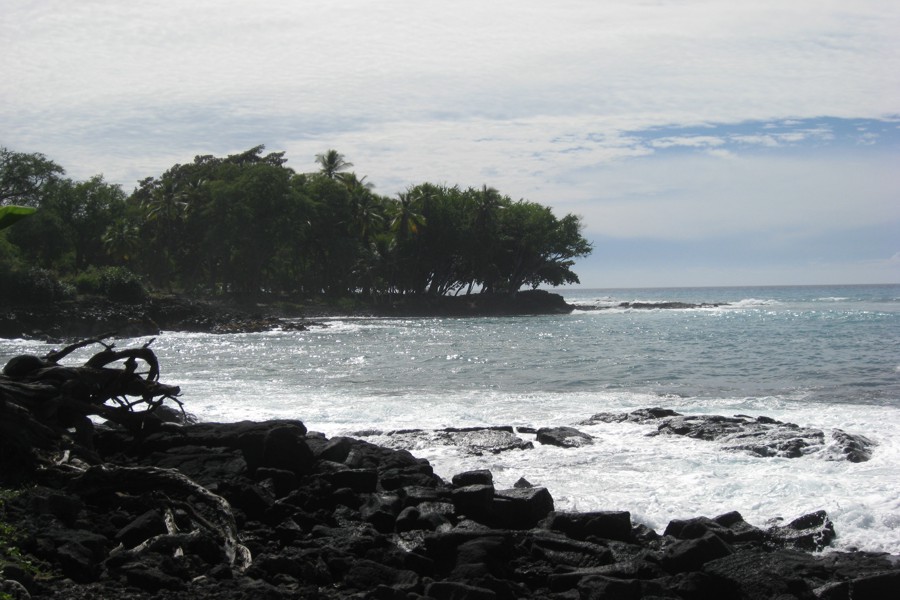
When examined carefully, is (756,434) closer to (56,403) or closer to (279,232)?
(56,403)

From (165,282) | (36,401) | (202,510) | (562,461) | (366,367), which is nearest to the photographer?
(202,510)

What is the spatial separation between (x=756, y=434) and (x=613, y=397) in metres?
6.46

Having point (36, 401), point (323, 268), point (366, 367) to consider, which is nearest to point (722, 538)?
point (36, 401)

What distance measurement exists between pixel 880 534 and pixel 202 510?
20.9ft

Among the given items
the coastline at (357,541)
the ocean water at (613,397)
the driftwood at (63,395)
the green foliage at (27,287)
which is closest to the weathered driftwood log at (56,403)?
the driftwood at (63,395)

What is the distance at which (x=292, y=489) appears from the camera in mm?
9078

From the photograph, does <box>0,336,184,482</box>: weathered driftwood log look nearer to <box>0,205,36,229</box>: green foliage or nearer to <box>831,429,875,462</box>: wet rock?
<box>0,205,36,229</box>: green foliage

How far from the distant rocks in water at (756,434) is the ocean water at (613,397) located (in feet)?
0.74

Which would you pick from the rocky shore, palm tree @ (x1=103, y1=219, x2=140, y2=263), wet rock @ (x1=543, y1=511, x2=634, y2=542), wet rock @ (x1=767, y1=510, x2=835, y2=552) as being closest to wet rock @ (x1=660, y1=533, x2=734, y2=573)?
wet rock @ (x1=543, y1=511, x2=634, y2=542)

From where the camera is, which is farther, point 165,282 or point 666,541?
point 165,282

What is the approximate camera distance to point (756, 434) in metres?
12.6

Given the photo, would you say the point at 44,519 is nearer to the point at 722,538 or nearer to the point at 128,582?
the point at 128,582

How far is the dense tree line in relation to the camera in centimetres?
5450

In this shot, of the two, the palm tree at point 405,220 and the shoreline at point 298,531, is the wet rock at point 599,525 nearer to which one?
the shoreline at point 298,531
